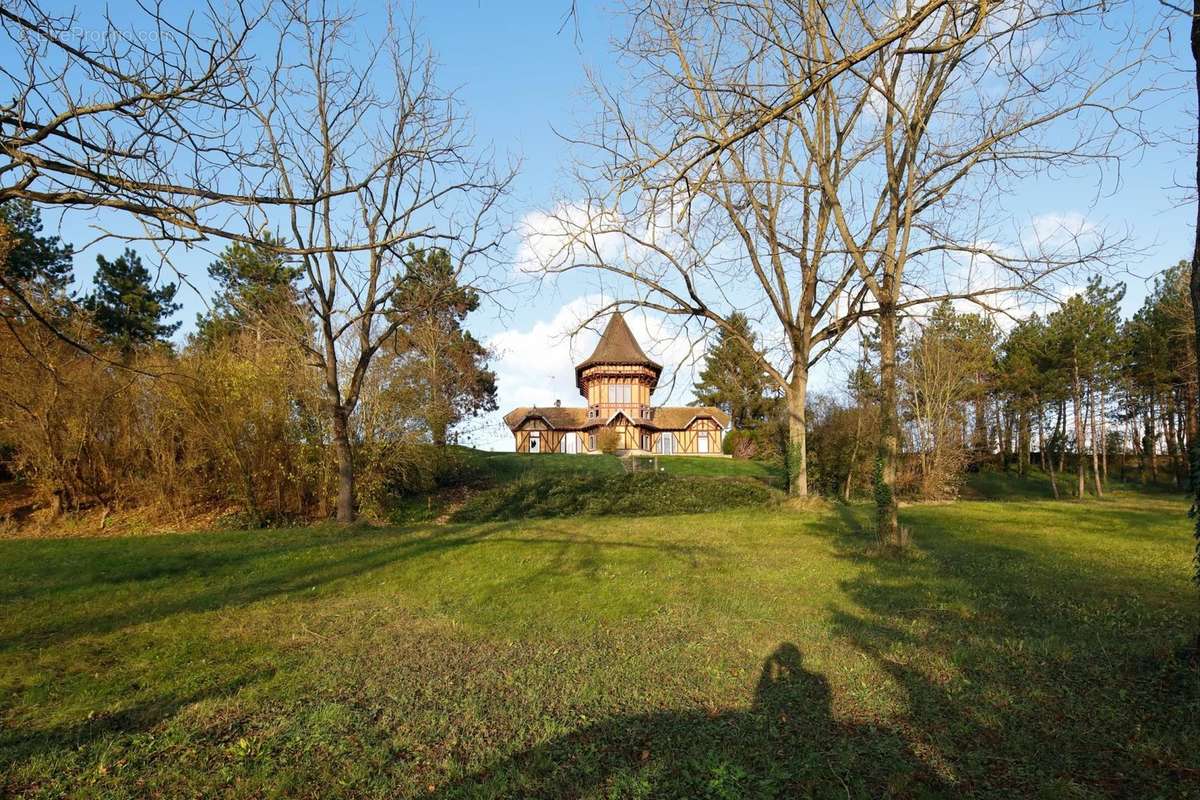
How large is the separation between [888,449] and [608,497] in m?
12.3

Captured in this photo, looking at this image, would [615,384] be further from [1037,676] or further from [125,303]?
[1037,676]

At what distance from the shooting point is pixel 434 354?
26.6 m

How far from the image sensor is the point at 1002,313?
10.6 metres

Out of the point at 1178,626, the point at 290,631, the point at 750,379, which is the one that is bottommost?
the point at 290,631

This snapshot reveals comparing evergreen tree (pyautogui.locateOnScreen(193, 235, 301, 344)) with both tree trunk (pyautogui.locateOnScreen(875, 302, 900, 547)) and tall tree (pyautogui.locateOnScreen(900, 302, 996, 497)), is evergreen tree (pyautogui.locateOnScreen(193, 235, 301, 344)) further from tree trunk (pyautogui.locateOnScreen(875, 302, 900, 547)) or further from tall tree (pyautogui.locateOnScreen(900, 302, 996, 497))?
tall tree (pyautogui.locateOnScreen(900, 302, 996, 497))

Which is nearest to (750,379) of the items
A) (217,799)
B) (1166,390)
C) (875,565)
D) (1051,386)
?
(1051,386)

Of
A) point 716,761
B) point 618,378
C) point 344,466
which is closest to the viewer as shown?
point 716,761

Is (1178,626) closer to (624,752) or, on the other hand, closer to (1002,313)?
(624,752)

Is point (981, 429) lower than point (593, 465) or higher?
higher

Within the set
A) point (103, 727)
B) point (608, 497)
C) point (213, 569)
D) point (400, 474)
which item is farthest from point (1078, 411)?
point (103, 727)

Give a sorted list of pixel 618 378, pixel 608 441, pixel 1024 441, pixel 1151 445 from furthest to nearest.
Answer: pixel 618 378 → pixel 608 441 → pixel 1024 441 → pixel 1151 445

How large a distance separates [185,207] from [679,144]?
11.0ft

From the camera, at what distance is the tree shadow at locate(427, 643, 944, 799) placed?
333 cm

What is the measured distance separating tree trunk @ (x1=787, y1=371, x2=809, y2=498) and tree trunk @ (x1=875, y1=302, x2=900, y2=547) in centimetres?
438
